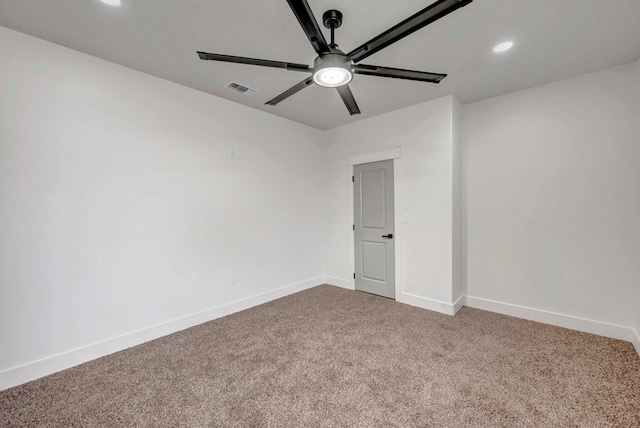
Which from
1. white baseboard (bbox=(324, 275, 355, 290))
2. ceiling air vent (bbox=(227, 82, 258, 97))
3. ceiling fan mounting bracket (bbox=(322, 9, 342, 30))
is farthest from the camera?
white baseboard (bbox=(324, 275, 355, 290))

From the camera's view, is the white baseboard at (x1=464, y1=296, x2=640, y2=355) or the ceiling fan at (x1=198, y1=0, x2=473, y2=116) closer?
the ceiling fan at (x1=198, y1=0, x2=473, y2=116)

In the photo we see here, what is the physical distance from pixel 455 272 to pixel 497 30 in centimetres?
261

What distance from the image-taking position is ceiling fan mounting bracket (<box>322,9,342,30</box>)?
186 cm

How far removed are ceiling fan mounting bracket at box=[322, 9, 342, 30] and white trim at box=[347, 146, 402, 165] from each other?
2191 millimetres

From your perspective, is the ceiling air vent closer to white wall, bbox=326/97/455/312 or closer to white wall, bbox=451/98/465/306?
white wall, bbox=326/97/455/312

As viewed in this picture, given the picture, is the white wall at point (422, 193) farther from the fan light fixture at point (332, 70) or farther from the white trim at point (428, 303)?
the fan light fixture at point (332, 70)

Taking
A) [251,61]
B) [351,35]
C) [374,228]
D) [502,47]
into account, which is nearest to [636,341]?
[374,228]

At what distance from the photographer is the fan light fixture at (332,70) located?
5.77 ft

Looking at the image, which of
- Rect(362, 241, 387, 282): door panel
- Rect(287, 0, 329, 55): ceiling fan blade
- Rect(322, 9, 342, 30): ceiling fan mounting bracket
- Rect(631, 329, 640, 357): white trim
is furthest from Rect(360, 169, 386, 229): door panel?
Rect(631, 329, 640, 357): white trim

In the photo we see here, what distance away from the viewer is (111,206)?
2580 mm

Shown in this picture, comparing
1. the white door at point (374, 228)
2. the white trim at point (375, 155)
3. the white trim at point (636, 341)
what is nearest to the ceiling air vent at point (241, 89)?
the white trim at point (375, 155)

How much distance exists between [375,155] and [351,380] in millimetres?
3033

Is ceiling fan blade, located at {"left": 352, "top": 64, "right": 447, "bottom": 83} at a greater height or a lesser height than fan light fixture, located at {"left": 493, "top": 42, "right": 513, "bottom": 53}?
lesser

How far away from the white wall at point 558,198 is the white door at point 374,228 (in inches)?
40.9
